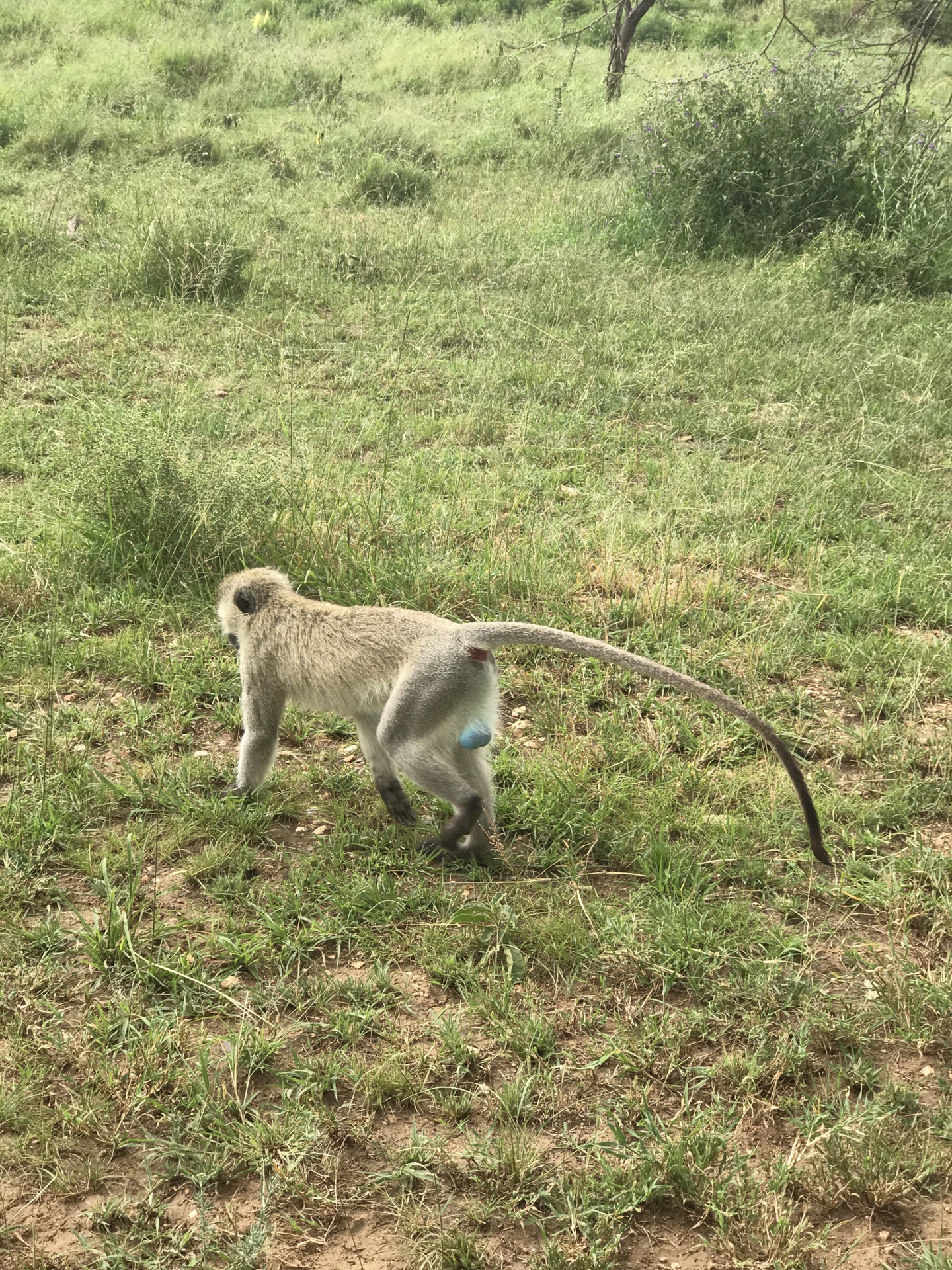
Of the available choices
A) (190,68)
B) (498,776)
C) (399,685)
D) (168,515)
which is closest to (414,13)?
(190,68)

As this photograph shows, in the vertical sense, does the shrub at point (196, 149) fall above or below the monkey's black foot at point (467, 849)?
above

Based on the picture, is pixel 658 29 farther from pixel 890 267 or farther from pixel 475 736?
pixel 475 736

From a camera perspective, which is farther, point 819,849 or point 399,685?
point 399,685

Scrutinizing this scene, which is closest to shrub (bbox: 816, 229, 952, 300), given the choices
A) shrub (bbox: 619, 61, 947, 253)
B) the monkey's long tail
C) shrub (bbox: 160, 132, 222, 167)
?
shrub (bbox: 619, 61, 947, 253)

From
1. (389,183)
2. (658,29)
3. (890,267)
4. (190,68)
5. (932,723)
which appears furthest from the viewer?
(658,29)

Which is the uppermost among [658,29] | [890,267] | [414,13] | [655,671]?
[658,29]

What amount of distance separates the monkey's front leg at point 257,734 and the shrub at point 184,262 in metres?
5.11

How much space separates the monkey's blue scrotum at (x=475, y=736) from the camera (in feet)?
10.8

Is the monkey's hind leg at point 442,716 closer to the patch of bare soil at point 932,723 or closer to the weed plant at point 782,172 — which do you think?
the patch of bare soil at point 932,723

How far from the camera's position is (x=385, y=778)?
3660 mm

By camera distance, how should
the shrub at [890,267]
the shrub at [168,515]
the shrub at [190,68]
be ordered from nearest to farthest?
the shrub at [168,515] < the shrub at [890,267] < the shrub at [190,68]

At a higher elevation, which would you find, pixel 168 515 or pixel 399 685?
pixel 399 685

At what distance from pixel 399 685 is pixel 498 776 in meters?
0.80

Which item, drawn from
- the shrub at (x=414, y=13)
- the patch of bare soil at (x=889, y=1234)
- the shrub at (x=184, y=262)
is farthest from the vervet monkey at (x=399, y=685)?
the shrub at (x=414, y=13)
